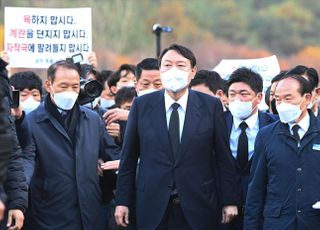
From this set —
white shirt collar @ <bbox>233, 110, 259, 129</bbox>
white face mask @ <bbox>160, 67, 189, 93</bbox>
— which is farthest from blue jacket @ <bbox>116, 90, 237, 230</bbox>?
white shirt collar @ <bbox>233, 110, 259, 129</bbox>

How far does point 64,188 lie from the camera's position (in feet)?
25.3

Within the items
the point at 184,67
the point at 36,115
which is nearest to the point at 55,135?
the point at 36,115

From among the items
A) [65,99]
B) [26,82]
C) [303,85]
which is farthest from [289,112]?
[26,82]

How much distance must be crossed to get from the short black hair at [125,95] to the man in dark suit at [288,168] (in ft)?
7.41

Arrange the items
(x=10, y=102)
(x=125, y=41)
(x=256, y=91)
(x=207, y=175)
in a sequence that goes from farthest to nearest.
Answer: (x=125, y=41), (x=256, y=91), (x=207, y=175), (x=10, y=102)

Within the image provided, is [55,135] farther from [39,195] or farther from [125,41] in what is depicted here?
[125,41]

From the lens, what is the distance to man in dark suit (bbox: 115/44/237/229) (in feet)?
24.5

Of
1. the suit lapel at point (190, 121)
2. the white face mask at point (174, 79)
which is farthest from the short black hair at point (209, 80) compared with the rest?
the white face mask at point (174, 79)

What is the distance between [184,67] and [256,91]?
3.19 ft

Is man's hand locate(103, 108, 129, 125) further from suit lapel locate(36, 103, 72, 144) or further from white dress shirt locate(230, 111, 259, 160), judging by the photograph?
white dress shirt locate(230, 111, 259, 160)

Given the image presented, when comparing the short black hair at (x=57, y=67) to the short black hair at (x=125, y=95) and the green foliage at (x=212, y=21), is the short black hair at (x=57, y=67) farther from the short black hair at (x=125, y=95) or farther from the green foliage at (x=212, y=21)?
the green foliage at (x=212, y=21)

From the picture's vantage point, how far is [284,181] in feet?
23.4

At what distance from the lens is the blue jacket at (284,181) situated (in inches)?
277

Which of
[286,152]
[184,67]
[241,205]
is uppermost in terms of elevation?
[184,67]
